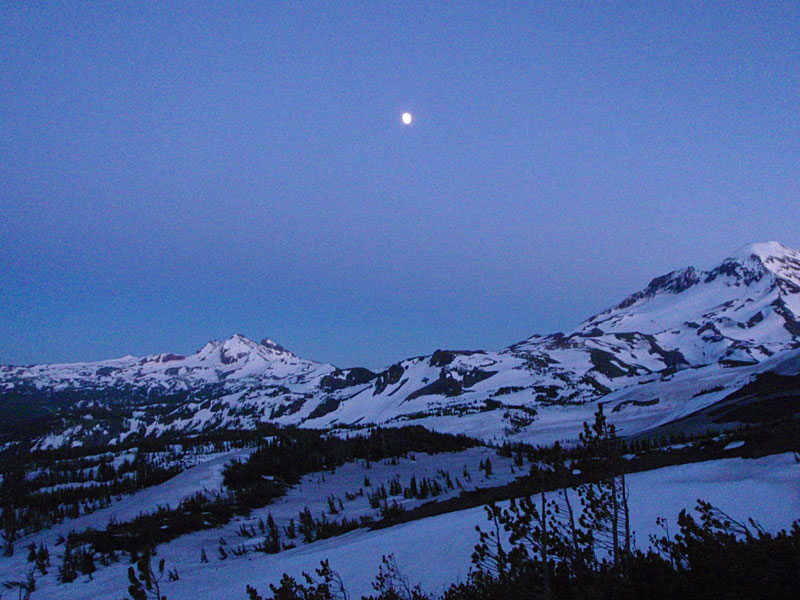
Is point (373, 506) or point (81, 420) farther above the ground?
point (81, 420)

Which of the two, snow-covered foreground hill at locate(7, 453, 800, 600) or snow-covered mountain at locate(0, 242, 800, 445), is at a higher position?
snow-covered mountain at locate(0, 242, 800, 445)

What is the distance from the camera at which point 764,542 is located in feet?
11.7

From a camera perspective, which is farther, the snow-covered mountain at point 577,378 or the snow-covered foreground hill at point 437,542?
the snow-covered mountain at point 577,378

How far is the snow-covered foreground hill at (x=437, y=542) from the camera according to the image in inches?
246

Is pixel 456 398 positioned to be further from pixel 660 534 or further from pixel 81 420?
pixel 81 420

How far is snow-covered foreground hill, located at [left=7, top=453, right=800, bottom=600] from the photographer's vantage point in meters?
6.24

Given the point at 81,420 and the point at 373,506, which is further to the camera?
the point at 81,420

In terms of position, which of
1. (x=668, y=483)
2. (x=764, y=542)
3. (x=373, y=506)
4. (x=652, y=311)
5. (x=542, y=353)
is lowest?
(x=373, y=506)

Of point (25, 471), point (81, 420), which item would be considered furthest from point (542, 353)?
point (81, 420)

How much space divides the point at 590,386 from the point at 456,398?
26.5 meters

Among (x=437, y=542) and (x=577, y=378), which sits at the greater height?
(x=577, y=378)

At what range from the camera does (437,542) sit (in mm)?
7633

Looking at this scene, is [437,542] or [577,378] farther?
[577,378]

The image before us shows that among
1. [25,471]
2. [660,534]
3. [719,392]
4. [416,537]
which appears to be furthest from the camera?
[25,471]
